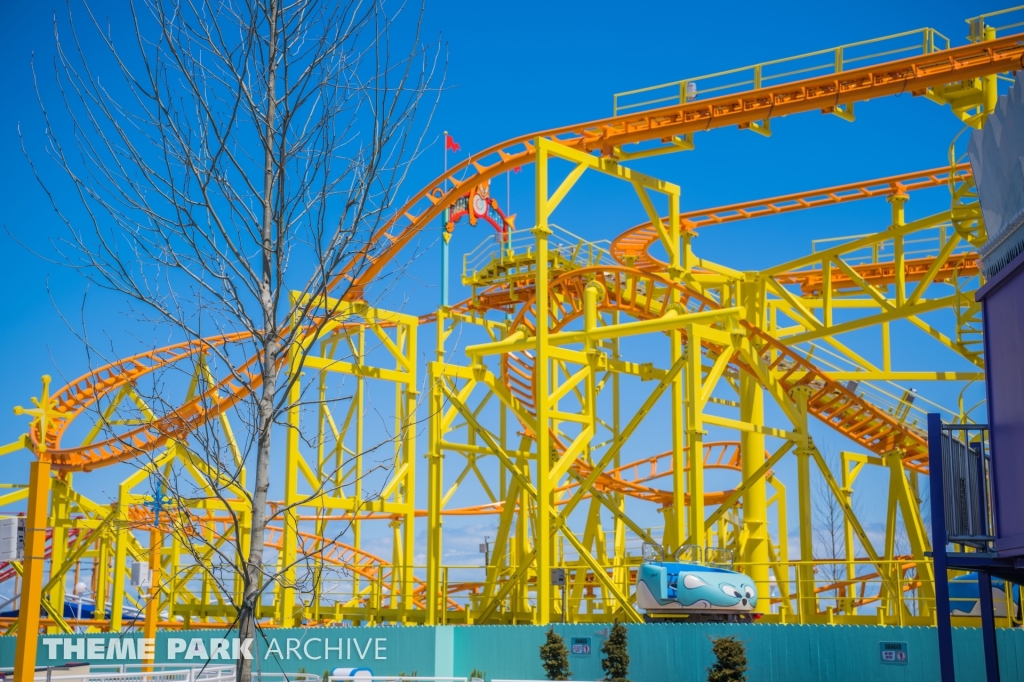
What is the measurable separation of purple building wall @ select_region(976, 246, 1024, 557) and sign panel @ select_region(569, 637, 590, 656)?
855 centimetres

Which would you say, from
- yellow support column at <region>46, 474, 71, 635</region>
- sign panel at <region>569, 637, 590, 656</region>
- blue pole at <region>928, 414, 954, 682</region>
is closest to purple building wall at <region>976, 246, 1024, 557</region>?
blue pole at <region>928, 414, 954, 682</region>

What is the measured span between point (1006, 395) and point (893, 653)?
6.56m

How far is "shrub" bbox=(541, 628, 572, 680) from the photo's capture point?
14.7 metres

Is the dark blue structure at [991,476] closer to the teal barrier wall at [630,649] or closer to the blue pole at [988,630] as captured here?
the blue pole at [988,630]

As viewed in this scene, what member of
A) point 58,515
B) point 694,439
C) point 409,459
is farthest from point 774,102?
point 58,515

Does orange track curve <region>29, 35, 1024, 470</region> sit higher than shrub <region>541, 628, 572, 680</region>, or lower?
higher

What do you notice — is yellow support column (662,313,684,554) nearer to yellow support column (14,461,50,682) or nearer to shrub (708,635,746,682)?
shrub (708,635,746,682)

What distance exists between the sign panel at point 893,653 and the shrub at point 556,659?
3.99 m

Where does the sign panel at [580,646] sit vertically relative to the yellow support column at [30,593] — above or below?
below

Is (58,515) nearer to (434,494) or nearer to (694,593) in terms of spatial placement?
(434,494)

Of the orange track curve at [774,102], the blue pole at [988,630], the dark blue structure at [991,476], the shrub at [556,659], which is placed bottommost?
the shrub at [556,659]

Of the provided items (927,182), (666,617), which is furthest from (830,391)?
(666,617)

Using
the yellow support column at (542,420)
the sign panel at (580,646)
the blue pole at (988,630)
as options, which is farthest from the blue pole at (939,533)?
the yellow support column at (542,420)

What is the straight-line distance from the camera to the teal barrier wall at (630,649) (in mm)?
12734
